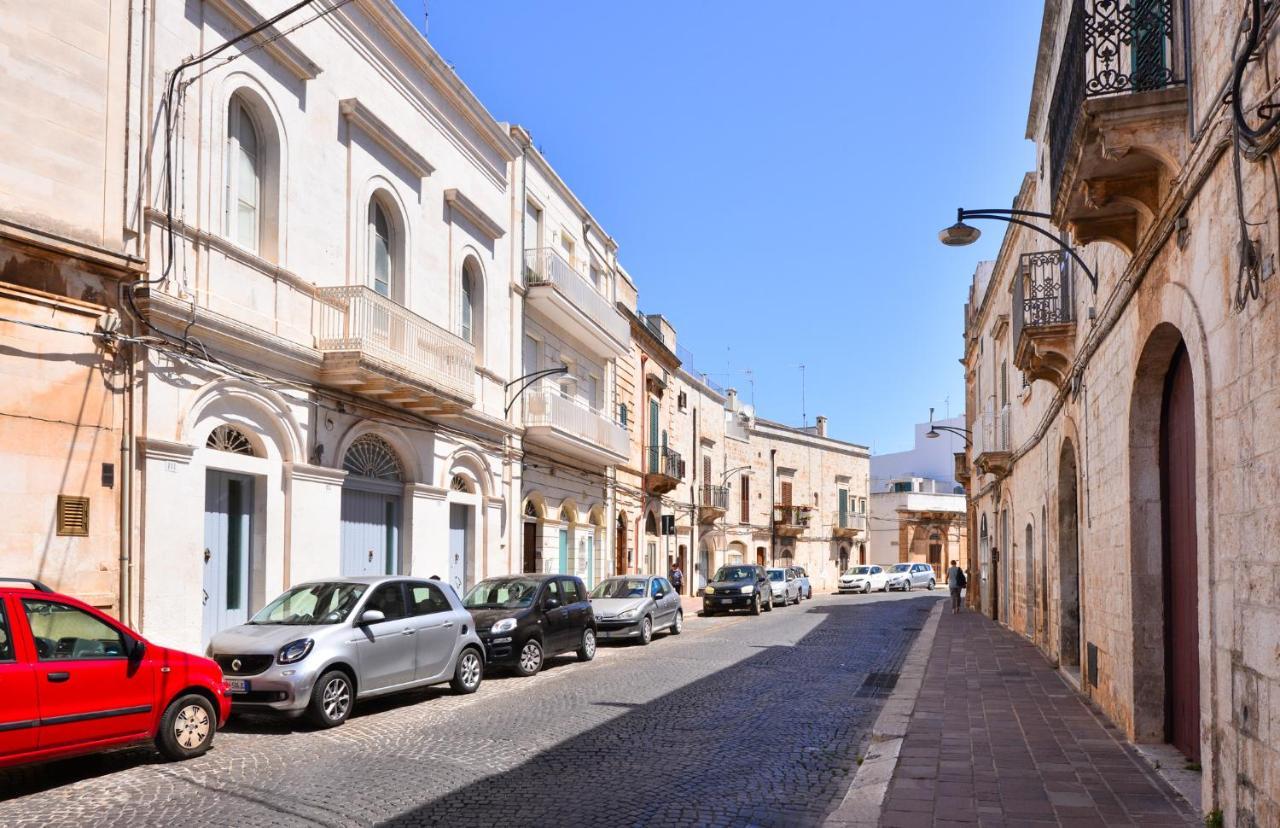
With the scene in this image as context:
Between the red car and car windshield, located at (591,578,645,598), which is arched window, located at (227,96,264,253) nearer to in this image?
the red car

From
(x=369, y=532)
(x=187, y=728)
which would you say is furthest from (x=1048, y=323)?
(x=369, y=532)

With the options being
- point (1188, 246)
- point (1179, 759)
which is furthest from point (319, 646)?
point (1188, 246)

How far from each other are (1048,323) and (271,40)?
423 inches

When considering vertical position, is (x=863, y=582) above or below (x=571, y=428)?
below

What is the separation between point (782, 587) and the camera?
36.7 m

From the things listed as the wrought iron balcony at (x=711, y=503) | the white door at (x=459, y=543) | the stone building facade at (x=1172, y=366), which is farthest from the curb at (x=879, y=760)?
the wrought iron balcony at (x=711, y=503)

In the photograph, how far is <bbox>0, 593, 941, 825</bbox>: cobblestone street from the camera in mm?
6863

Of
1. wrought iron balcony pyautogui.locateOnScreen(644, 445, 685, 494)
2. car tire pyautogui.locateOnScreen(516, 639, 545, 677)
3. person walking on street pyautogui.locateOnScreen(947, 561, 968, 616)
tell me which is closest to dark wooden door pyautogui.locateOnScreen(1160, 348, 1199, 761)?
car tire pyautogui.locateOnScreen(516, 639, 545, 677)

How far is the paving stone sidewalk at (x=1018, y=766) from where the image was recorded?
661cm

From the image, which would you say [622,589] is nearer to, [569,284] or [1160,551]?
[569,284]

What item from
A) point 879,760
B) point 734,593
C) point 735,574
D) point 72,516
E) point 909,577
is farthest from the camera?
point 909,577

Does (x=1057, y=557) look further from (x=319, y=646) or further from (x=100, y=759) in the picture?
(x=100, y=759)

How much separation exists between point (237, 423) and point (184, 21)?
4917 mm

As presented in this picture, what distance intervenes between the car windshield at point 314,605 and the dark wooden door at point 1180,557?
7.64 metres
